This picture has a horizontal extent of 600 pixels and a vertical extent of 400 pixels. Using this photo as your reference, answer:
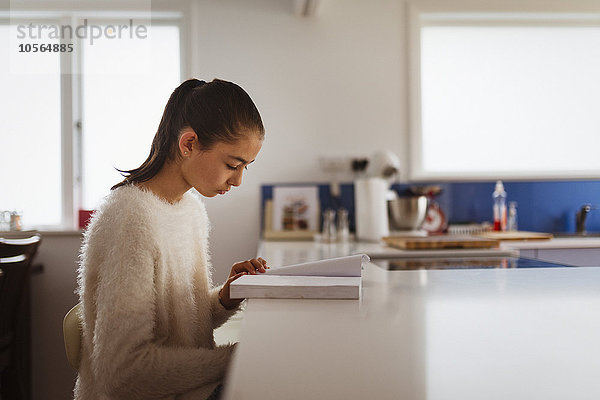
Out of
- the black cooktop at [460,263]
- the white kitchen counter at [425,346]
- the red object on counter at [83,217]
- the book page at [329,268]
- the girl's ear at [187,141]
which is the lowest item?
the black cooktop at [460,263]

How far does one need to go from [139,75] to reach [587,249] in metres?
2.63

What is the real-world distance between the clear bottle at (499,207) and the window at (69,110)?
6.57ft

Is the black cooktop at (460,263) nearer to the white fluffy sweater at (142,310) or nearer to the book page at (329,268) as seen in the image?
the book page at (329,268)

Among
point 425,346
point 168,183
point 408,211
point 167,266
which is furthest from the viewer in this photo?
point 408,211

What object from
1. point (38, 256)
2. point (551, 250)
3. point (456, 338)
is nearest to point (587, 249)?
point (551, 250)

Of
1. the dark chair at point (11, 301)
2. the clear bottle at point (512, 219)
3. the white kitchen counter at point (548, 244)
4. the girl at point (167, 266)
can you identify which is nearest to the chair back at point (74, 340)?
the girl at point (167, 266)

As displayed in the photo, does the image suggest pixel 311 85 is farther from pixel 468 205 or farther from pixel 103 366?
pixel 103 366

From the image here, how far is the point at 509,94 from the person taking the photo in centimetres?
332

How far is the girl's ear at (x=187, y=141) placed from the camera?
1206 millimetres

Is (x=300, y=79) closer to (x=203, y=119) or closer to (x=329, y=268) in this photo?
(x=203, y=119)

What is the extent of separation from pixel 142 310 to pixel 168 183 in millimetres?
371

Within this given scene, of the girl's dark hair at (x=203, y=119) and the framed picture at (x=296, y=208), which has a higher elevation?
the girl's dark hair at (x=203, y=119)

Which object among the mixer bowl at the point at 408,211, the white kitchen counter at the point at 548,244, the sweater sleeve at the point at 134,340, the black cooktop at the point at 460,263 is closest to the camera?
the sweater sleeve at the point at 134,340

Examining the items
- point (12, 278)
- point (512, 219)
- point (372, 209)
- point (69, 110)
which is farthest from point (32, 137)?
point (512, 219)
